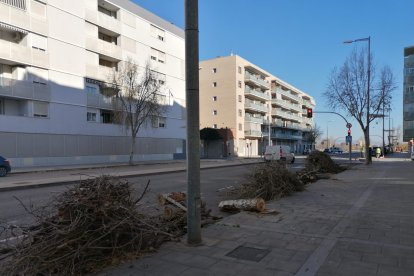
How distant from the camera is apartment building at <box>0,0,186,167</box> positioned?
29.1 m

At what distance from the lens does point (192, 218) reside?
5.75 meters

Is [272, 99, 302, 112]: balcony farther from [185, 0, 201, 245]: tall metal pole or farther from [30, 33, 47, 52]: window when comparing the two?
[185, 0, 201, 245]: tall metal pole

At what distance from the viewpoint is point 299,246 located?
573 centimetres

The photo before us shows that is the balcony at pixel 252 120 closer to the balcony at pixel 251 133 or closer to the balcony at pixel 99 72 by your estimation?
the balcony at pixel 251 133

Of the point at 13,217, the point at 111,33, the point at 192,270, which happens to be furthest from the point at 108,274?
the point at 111,33

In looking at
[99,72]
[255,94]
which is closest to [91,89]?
[99,72]

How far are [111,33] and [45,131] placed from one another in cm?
1369

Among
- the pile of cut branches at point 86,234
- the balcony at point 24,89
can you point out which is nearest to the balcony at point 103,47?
the balcony at point 24,89

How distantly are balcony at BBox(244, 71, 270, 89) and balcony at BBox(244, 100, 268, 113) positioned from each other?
158 inches

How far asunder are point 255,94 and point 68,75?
149 feet

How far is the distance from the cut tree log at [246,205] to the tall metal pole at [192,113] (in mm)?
3010

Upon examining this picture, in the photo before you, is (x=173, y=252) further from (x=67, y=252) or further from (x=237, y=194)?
(x=237, y=194)

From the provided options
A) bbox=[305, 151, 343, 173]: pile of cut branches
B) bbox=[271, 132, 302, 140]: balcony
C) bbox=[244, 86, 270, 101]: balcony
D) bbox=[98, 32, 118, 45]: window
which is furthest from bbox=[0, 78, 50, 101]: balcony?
bbox=[271, 132, 302, 140]: balcony

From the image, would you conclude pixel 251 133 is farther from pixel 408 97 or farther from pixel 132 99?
pixel 132 99
